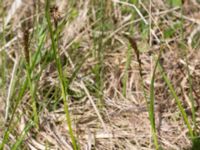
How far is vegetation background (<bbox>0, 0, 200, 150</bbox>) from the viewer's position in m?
1.46

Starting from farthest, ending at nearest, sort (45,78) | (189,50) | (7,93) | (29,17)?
(29,17) → (189,50) → (45,78) → (7,93)

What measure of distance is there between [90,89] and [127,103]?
155 millimetres

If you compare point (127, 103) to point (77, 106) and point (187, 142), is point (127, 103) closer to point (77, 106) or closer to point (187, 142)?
point (77, 106)

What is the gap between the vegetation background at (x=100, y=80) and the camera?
1.46m

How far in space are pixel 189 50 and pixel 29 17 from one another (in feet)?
2.36

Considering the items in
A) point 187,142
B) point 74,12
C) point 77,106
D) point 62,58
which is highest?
point 74,12

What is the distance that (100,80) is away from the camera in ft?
5.62

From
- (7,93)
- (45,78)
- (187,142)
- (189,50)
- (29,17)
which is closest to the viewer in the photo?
(187,142)

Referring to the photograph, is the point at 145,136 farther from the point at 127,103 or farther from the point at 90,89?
the point at 90,89

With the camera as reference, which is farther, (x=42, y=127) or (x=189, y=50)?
(x=189, y=50)

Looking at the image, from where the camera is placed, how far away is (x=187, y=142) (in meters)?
1.45

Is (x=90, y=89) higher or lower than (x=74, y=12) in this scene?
lower

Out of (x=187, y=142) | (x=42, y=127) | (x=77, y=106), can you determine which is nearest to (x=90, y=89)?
(x=77, y=106)

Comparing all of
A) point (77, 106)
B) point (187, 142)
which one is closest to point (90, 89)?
point (77, 106)
